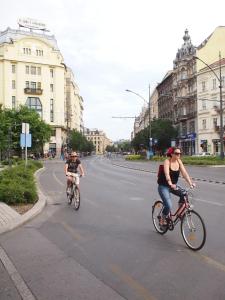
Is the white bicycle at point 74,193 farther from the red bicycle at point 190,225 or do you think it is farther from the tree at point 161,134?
the tree at point 161,134

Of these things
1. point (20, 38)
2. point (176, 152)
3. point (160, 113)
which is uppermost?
point (20, 38)

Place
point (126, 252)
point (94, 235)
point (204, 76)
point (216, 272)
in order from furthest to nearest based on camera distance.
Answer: point (204, 76) → point (94, 235) → point (126, 252) → point (216, 272)

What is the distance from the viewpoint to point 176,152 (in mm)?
8320

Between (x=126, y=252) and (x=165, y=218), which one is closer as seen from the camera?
(x=126, y=252)

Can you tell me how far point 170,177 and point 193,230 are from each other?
3.89ft

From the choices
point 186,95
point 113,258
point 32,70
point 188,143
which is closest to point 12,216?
point 113,258

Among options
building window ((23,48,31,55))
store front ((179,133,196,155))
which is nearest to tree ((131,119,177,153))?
store front ((179,133,196,155))

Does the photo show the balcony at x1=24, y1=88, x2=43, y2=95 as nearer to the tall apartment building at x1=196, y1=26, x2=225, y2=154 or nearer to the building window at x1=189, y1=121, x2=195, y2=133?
the building window at x1=189, y1=121, x2=195, y2=133

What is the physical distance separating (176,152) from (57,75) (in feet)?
329

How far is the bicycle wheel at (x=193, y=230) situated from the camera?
7.45 m

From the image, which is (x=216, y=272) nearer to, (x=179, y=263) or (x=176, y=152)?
(x=179, y=263)

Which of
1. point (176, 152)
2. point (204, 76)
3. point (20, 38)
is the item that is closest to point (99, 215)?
point (176, 152)

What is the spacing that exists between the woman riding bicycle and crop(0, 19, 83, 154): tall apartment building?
9322 cm

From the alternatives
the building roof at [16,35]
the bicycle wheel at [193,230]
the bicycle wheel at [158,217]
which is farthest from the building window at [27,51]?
the bicycle wheel at [193,230]
